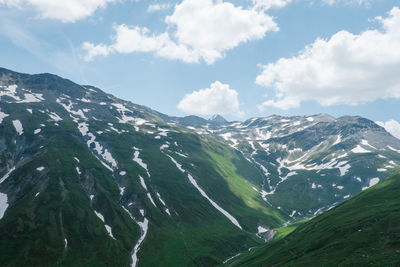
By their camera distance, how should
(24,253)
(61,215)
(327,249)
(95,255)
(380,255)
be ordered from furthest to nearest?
(61,215) → (95,255) → (24,253) → (327,249) → (380,255)

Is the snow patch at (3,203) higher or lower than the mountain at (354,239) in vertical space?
higher

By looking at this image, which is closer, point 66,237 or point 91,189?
point 66,237

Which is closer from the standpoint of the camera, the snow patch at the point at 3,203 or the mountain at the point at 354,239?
the mountain at the point at 354,239

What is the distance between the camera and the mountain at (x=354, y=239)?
69975 millimetres

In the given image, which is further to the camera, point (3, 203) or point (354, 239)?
point (3, 203)

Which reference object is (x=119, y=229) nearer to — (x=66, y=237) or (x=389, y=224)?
(x=66, y=237)

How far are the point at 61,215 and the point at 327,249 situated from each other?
4961 inches

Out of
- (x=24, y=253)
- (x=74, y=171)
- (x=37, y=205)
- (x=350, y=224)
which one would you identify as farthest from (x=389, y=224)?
(x=74, y=171)

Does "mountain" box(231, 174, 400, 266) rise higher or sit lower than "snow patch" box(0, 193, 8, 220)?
lower

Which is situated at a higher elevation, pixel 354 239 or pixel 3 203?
pixel 3 203

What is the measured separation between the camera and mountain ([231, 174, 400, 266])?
69975mm

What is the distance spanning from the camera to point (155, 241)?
160750 mm

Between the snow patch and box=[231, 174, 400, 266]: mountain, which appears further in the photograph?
the snow patch

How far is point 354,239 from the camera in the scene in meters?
85.9
